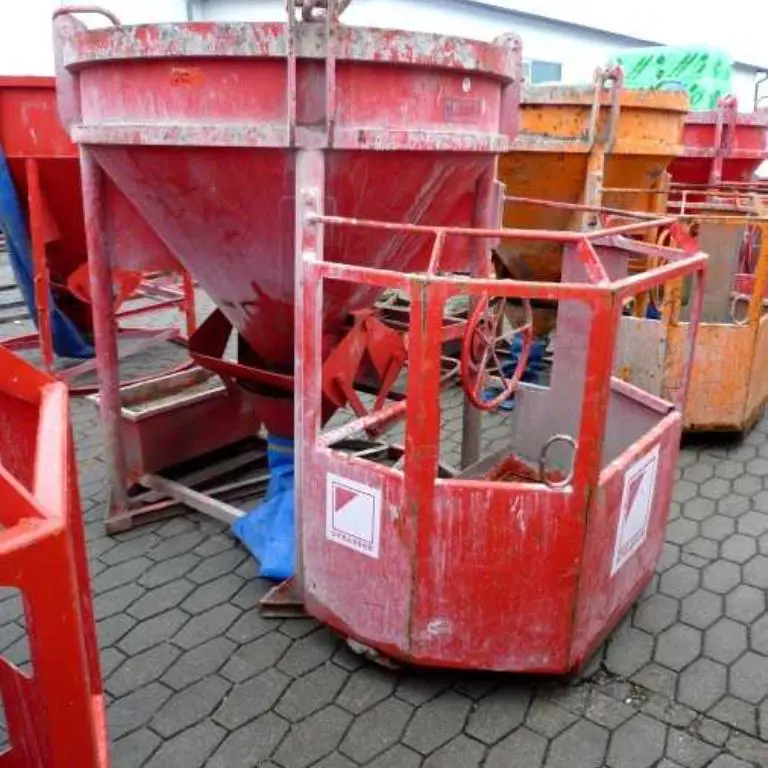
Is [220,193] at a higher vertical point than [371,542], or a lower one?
higher

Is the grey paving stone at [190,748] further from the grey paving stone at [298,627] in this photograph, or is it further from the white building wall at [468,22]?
the white building wall at [468,22]

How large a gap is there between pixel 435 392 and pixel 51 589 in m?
1.39

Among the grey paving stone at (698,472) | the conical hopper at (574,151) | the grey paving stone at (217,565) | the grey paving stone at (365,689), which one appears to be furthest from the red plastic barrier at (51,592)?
the conical hopper at (574,151)

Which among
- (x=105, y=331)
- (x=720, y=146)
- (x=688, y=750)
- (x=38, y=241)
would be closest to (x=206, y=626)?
(x=105, y=331)

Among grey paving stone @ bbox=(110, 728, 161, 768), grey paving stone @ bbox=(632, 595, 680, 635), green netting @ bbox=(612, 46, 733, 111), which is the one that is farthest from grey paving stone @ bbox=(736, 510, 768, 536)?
green netting @ bbox=(612, 46, 733, 111)

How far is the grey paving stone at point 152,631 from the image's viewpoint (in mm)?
3029

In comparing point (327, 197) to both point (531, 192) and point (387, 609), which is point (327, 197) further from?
point (531, 192)

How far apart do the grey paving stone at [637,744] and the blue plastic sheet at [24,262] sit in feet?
16.1

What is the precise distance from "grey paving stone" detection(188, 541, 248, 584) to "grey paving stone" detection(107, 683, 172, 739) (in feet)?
2.33

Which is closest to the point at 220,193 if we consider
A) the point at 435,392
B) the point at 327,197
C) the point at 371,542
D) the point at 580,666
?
the point at 327,197

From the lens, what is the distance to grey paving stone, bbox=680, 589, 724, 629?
320 cm

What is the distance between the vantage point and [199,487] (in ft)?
13.9

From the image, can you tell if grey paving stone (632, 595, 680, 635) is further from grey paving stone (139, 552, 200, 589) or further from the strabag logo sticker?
grey paving stone (139, 552, 200, 589)

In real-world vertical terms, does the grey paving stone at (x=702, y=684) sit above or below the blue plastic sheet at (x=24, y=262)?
below
